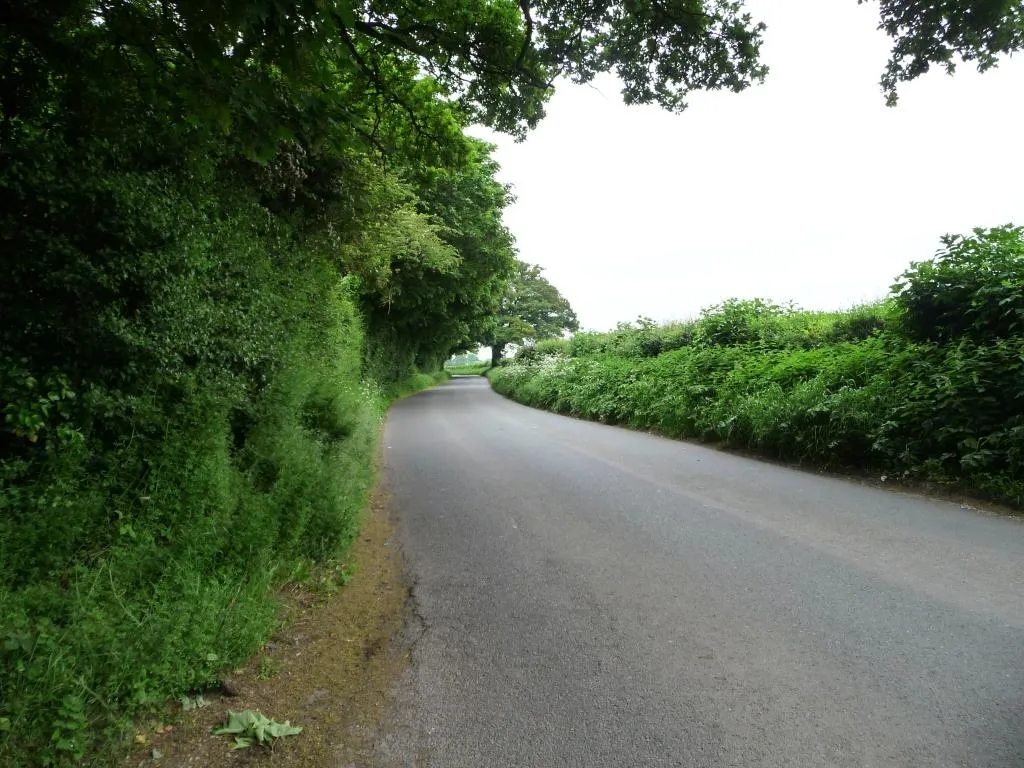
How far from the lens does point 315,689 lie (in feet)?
9.59

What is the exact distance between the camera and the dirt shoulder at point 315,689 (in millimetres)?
2396

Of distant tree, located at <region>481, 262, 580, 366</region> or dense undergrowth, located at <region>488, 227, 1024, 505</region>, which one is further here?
distant tree, located at <region>481, 262, 580, 366</region>

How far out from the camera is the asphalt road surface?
7.70 ft

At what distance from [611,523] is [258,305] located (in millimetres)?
4021

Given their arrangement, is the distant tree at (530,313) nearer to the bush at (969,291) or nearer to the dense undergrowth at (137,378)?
the bush at (969,291)

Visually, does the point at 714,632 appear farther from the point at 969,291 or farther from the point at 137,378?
the point at 969,291

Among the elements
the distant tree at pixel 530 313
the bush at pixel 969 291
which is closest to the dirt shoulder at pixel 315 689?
the bush at pixel 969 291

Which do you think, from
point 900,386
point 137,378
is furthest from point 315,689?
point 900,386

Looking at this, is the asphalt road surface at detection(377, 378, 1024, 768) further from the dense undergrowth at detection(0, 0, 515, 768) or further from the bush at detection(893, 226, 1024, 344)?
the bush at detection(893, 226, 1024, 344)

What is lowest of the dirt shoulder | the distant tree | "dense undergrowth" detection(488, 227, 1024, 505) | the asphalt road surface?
the dirt shoulder

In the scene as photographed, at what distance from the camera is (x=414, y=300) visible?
19562mm

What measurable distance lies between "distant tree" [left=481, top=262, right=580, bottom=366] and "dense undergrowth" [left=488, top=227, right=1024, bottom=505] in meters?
37.5

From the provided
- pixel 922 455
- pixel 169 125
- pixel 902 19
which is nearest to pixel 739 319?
pixel 922 455

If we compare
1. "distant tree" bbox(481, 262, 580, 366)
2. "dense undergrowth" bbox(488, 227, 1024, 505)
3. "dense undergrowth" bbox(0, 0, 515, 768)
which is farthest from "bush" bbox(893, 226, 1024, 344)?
"distant tree" bbox(481, 262, 580, 366)
